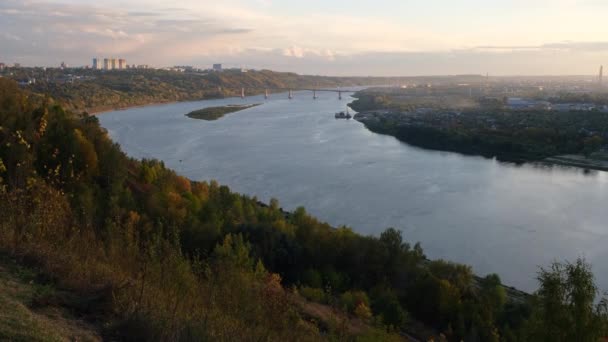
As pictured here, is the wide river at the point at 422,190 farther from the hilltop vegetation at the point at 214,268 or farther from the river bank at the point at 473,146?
the hilltop vegetation at the point at 214,268

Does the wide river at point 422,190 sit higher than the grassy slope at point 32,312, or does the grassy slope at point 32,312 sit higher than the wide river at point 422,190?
the grassy slope at point 32,312

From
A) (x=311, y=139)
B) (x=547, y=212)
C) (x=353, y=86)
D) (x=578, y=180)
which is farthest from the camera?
(x=353, y=86)

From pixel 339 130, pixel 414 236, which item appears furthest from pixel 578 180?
pixel 339 130

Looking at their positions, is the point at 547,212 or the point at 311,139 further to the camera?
the point at 311,139

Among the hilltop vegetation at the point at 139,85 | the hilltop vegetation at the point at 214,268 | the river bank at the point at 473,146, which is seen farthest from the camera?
the hilltop vegetation at the point at 139,85

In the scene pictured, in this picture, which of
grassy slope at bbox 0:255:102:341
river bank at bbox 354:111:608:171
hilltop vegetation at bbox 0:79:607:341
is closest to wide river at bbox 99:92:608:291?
river bank at bbox 354:111:608:171

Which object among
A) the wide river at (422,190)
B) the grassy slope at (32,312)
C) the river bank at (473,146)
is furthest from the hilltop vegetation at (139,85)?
the grassy slope at (32,312)

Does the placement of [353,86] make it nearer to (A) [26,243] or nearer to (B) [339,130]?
(B) [339,130]
